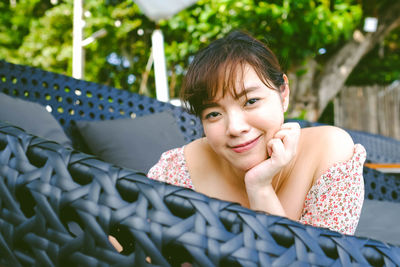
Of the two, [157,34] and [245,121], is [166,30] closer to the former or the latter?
[157,34]

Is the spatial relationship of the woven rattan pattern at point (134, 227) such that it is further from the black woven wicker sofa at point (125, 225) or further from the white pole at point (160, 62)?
the white pole at point (160, 62)

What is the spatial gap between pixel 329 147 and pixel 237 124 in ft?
1.16

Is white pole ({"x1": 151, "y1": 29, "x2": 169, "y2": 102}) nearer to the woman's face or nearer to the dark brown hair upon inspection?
the dark brown hair

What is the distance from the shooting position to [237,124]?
41.1 inches

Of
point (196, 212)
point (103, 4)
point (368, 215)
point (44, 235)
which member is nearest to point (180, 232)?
point (196, 212)

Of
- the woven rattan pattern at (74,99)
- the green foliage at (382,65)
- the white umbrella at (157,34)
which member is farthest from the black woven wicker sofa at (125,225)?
the green foliage at (382,65)

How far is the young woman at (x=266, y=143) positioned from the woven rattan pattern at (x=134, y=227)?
1.62ft

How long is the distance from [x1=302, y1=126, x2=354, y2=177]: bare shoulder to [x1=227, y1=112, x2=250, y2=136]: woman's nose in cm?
29

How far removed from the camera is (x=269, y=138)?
1.13 m

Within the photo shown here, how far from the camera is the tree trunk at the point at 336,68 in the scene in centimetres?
579

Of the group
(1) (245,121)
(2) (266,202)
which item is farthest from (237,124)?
(2) (266,202)

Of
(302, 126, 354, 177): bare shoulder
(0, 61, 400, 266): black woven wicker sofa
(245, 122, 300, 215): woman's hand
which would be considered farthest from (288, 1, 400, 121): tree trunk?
(0, 61, 400, 266): black woven wicker sofa

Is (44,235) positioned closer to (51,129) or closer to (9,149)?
(9,149)

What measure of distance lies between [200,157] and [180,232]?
97cm
